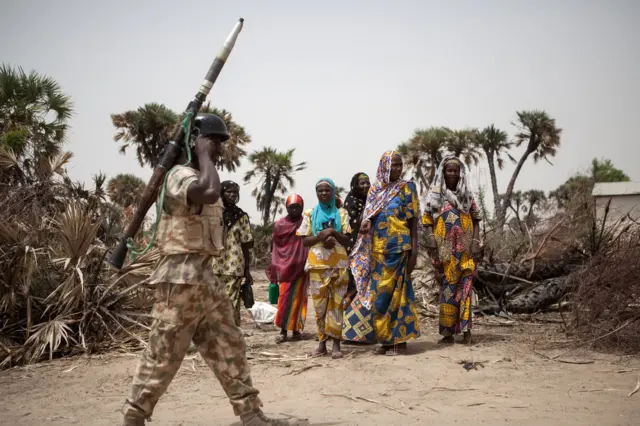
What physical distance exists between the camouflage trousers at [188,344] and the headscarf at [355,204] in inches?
120

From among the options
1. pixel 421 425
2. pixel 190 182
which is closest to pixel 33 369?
pixel 190 182

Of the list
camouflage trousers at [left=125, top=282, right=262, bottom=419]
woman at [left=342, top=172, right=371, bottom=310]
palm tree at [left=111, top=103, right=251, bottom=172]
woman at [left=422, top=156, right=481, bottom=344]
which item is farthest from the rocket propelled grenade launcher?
palm tree at [left=111, top=103, right=251, bottom=172]

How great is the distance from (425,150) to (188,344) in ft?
73.3

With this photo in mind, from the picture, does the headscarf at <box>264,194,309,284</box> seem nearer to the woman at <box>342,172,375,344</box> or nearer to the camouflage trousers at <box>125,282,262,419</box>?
the woman at <box>342,172,375,344</box>

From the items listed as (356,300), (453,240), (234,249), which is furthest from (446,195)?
(234,249)

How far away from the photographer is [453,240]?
5699 millimetres

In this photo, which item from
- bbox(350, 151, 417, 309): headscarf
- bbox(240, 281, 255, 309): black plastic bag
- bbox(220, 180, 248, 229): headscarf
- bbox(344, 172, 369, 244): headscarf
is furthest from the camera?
bbox(220, 180, 248, 229): headscarf

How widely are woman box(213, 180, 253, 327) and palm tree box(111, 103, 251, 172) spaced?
1410 centimetres

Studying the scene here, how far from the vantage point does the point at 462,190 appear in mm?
5801

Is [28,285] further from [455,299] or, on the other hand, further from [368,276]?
[455,299]

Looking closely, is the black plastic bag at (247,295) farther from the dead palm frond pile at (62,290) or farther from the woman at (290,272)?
the dead palm frond pile at (62,290)

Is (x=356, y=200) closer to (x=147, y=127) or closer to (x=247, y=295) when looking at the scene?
(x=247, y=295)

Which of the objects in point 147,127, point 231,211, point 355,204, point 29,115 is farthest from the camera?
point 147,127

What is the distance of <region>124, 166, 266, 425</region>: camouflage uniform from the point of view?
293cm
